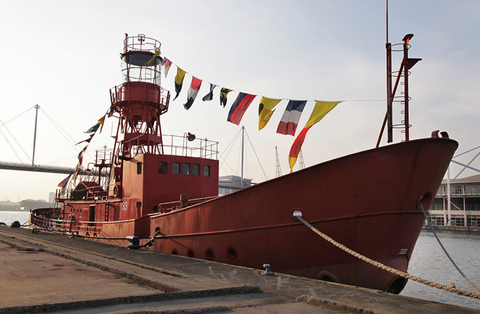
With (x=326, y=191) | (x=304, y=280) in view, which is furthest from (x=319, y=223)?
(x=304, y=280)

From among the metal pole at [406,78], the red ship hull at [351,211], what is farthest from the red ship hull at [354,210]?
the metal pole at [406,78]

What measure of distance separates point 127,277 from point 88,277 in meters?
0.66

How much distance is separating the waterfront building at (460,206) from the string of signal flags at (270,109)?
4428 centimetres

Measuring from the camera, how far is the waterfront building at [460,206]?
1882 inches

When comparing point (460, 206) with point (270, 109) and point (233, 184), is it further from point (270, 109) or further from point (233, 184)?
point (270, 109)

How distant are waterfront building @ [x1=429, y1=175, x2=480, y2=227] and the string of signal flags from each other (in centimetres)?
4428

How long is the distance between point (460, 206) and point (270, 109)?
164 feet

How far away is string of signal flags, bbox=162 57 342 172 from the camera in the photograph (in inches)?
358

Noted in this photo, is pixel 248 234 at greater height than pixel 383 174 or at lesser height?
lesser

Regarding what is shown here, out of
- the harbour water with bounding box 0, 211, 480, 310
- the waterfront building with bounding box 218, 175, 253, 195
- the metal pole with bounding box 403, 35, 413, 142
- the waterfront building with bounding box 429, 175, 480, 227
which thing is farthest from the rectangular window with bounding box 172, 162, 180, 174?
the waterfront building with bounding box 429, 175, 480, 227

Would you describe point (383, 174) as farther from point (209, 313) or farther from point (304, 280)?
point (209, 313)

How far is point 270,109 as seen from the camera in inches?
423

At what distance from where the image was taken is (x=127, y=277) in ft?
20.9

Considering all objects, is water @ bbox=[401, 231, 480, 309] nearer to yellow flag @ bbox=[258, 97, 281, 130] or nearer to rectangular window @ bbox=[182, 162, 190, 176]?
yellow flag @ bbox=[258, 97, 281, 130]
